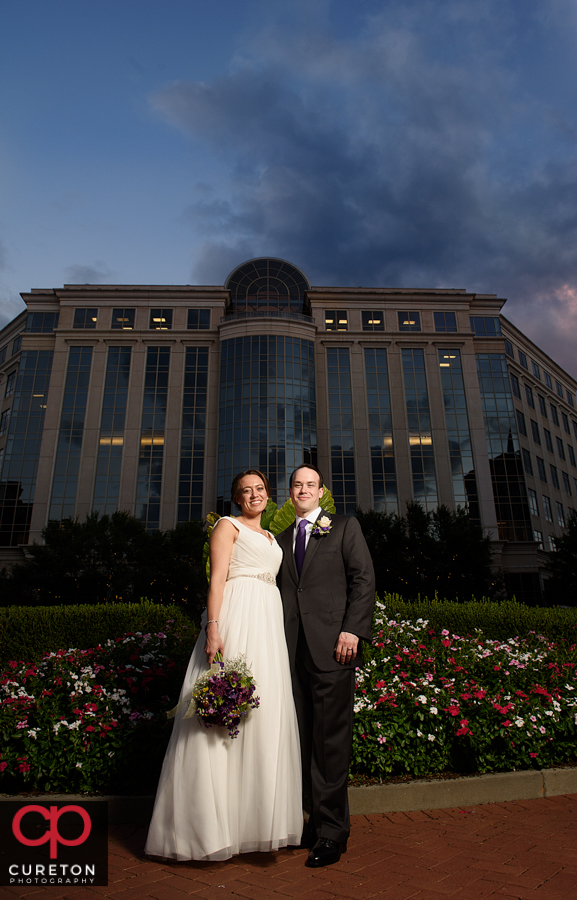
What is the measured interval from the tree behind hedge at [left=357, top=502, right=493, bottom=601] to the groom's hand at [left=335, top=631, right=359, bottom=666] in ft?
95.3

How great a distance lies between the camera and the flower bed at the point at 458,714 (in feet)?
17.5

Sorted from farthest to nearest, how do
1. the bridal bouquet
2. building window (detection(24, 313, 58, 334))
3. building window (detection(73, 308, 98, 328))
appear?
building window (detection(24, 313, 58, 334)), building window (detection(73, 308, 98, 328)), the bridal bouquet

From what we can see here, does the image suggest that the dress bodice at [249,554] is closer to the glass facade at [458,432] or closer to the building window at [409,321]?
the glass facade at [458,432]

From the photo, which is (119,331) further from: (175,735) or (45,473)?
(175,735)

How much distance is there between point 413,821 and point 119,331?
47732 millimetres

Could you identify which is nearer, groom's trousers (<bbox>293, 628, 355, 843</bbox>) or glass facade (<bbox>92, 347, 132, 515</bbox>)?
groom's trousers (<bbox>293, 628, 355, 843</bbox>)

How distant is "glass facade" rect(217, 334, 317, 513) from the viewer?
139 feet

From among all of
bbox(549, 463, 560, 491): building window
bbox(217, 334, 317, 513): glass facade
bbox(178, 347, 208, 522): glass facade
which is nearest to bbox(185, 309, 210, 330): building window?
bbox(178, 347, 208, 522): glass facade

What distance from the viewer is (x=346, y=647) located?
13.1 ft

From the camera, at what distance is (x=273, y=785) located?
12.1 feet

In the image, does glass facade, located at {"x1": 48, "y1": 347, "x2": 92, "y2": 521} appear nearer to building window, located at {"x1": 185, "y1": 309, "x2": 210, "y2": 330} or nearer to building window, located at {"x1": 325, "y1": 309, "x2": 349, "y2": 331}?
building window, located at {"x1": 185, "y1": 309, "x2": 210, "y2": 330}

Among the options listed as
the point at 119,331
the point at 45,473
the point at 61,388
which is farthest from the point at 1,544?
the point at 119,331

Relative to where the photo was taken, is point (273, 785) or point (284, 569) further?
point (284, 569)

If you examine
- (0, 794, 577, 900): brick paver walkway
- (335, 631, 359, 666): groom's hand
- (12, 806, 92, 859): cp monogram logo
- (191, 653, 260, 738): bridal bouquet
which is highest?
(335, 631, 359, 666): groom's hand
